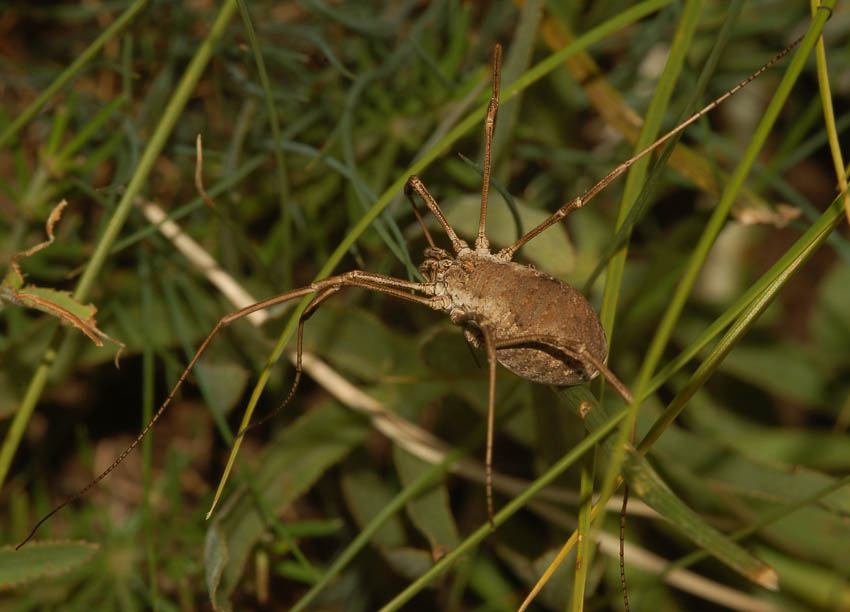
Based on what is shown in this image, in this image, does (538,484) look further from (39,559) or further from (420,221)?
(39,559)

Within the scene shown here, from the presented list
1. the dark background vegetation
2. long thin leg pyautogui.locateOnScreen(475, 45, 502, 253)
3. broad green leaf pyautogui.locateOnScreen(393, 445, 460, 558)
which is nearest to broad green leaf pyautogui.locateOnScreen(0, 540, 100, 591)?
the dark background vegetation

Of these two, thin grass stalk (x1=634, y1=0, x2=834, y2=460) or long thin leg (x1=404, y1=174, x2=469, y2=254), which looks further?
long thin leg (x1=404, y1=174, x2=469, y2=254)

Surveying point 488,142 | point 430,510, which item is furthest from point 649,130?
point 430,510

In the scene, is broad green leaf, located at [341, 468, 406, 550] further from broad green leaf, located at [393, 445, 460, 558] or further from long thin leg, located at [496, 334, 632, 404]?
long thin leg, located at [496, 334, 632, 404]

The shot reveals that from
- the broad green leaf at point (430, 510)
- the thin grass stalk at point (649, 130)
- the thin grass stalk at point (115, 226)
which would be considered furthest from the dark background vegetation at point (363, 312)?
the thin grass stalk at point (649, 130)

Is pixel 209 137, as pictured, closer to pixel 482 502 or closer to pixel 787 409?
pixel 482 502

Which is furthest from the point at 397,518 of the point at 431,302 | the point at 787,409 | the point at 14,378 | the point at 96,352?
the point at 787,409
